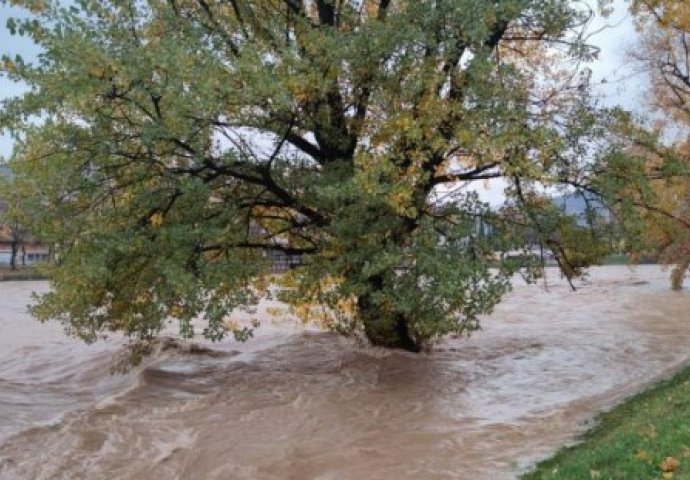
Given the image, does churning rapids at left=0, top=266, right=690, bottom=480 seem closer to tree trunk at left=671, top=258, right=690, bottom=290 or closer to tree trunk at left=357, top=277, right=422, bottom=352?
tree trunk at left=357, top=277, right=422, bottom=352

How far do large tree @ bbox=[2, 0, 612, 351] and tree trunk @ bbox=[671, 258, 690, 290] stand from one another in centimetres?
2444

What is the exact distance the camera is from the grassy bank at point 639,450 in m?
6.27

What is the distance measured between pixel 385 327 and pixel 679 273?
29.4 m

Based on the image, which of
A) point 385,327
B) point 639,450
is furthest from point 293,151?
point 639,450

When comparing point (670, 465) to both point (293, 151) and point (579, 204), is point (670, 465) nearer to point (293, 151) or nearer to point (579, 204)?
point (579, 204)

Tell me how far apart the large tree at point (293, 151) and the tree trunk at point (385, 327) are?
47 centimetres

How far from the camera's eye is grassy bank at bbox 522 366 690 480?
6273 mm

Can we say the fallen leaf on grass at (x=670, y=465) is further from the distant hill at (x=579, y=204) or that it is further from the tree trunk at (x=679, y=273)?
the tree trunk at (x=679, y=273)

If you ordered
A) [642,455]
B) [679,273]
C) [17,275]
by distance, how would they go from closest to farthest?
1. [642,455]
2. [679,273]
3. [17,275]

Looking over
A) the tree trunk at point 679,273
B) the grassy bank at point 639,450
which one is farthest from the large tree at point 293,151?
the tree trunk at point 679,273

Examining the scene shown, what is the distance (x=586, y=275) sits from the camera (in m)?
15.3

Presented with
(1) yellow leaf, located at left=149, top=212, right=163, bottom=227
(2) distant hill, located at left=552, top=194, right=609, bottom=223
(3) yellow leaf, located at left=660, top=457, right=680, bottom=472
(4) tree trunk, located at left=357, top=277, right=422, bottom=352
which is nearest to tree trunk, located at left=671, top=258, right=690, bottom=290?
(4) tree trunk, located at left=357, top=277, right=422, bottom=352

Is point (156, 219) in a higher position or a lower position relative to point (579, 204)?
lower

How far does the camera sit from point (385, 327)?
16.2 metres
